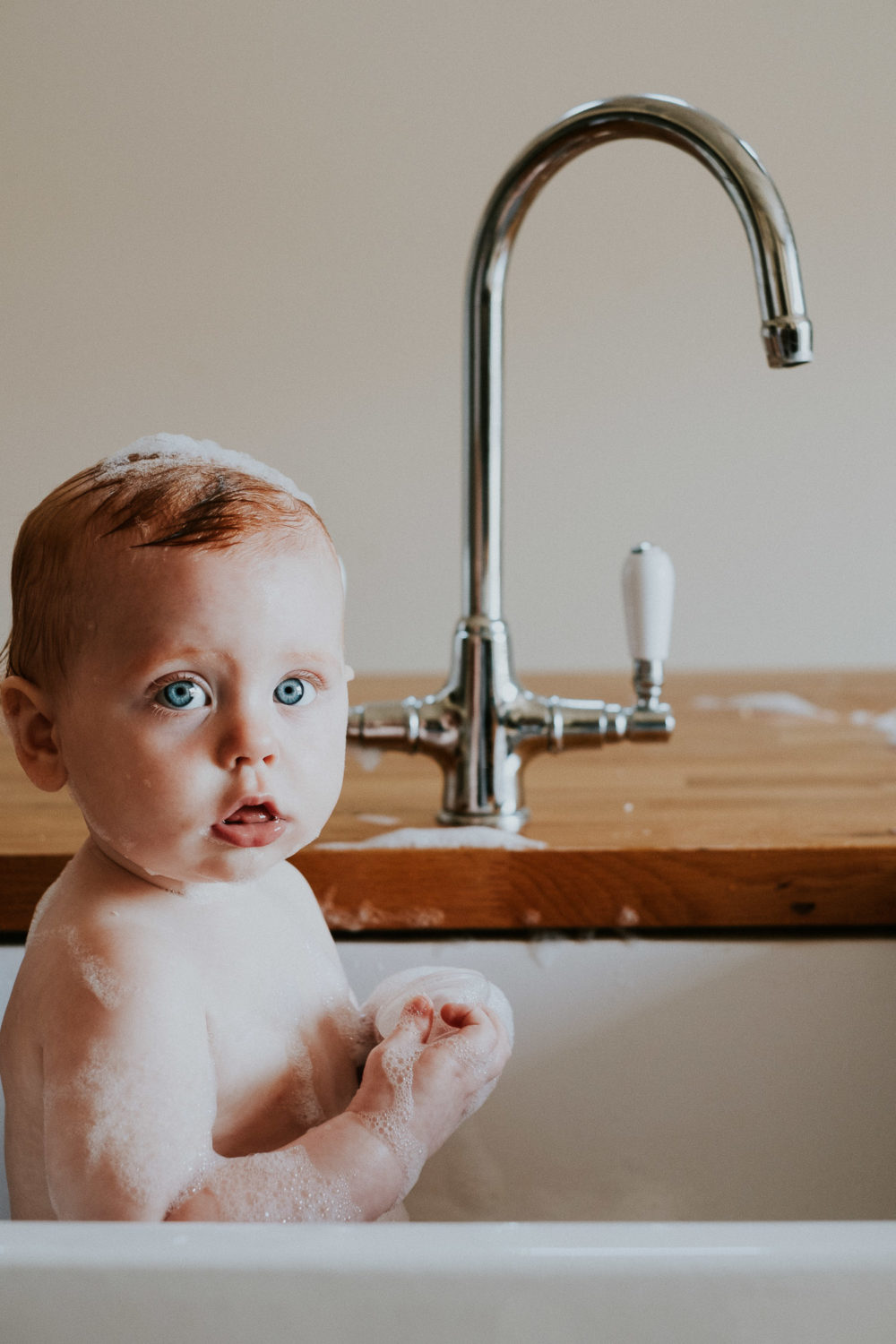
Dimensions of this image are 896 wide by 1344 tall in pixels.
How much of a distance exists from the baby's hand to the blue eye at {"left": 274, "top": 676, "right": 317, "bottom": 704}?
17 centimetres

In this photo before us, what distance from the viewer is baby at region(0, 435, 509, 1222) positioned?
0.47 metres

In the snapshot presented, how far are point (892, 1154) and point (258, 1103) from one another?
0.41 meters

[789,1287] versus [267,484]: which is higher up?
[267,484]

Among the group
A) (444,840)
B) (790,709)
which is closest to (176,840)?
(444,840)

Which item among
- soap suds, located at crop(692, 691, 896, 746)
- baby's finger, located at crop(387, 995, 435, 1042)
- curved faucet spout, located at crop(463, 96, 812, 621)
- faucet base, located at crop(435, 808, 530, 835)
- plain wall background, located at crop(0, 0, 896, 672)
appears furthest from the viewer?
plain wall background, located at crop(0, 0, 896, 672)

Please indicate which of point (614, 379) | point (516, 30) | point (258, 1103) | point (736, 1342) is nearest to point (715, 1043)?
point (258, 1103)

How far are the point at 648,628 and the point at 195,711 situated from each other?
0.43 metres

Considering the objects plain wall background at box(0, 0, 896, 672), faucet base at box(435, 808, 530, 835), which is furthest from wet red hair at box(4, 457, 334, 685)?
plain wall background at box(0, 0, 896, 672)

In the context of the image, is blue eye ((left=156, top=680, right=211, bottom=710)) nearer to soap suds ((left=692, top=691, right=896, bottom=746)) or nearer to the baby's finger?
the baby's finger

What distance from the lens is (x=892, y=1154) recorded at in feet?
2.43

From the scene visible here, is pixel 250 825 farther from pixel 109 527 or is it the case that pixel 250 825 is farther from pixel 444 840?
pixel 444 840

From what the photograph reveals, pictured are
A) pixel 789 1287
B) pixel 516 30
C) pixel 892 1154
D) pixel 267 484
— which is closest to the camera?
pixel 789 1287

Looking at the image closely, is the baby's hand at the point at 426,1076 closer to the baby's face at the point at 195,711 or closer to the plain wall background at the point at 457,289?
the baby's face at the point at 195,711

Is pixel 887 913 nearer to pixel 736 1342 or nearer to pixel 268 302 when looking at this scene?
pixel 736 1342
